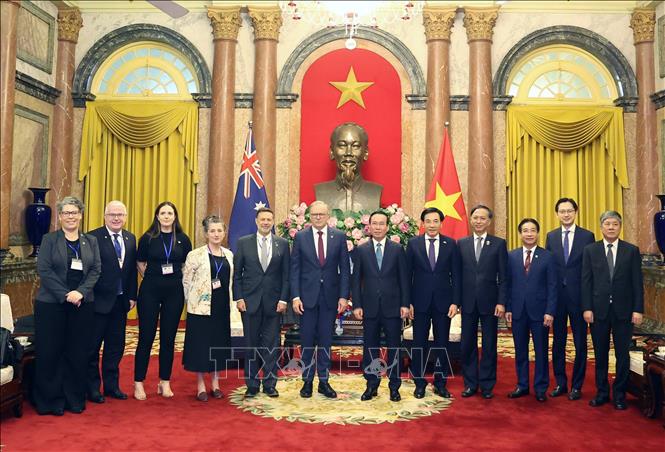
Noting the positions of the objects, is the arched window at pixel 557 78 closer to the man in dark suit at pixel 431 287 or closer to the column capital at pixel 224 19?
the column capital at pixel 224 19

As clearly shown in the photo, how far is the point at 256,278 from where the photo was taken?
4.18 m

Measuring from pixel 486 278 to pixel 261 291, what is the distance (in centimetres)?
167

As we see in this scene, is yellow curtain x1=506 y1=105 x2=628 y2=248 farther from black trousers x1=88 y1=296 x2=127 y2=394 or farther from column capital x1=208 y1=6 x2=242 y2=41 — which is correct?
black trousers x1=88 y1=296 x2=127 y2=394

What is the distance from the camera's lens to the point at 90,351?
4059mm

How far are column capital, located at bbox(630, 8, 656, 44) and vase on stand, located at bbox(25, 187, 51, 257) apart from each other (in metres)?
8.38

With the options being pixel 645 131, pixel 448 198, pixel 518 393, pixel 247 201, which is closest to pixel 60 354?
pixel 518 393

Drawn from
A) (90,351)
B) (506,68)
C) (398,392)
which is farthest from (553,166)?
(90,351)

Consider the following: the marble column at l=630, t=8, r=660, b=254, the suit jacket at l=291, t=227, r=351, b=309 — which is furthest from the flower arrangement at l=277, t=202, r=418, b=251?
the marble column at l=630, t=8, r=660, b=254

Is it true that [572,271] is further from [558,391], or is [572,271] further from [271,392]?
[271,392]

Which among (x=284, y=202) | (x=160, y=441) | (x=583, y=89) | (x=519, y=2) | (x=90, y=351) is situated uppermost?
(x=519, y=2)

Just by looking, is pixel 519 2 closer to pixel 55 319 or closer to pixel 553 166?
pixel 553 166

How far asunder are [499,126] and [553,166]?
976 mm

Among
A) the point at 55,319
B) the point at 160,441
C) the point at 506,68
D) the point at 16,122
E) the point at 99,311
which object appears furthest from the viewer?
the point at 506,68

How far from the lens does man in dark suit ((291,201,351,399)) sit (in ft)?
13.7
